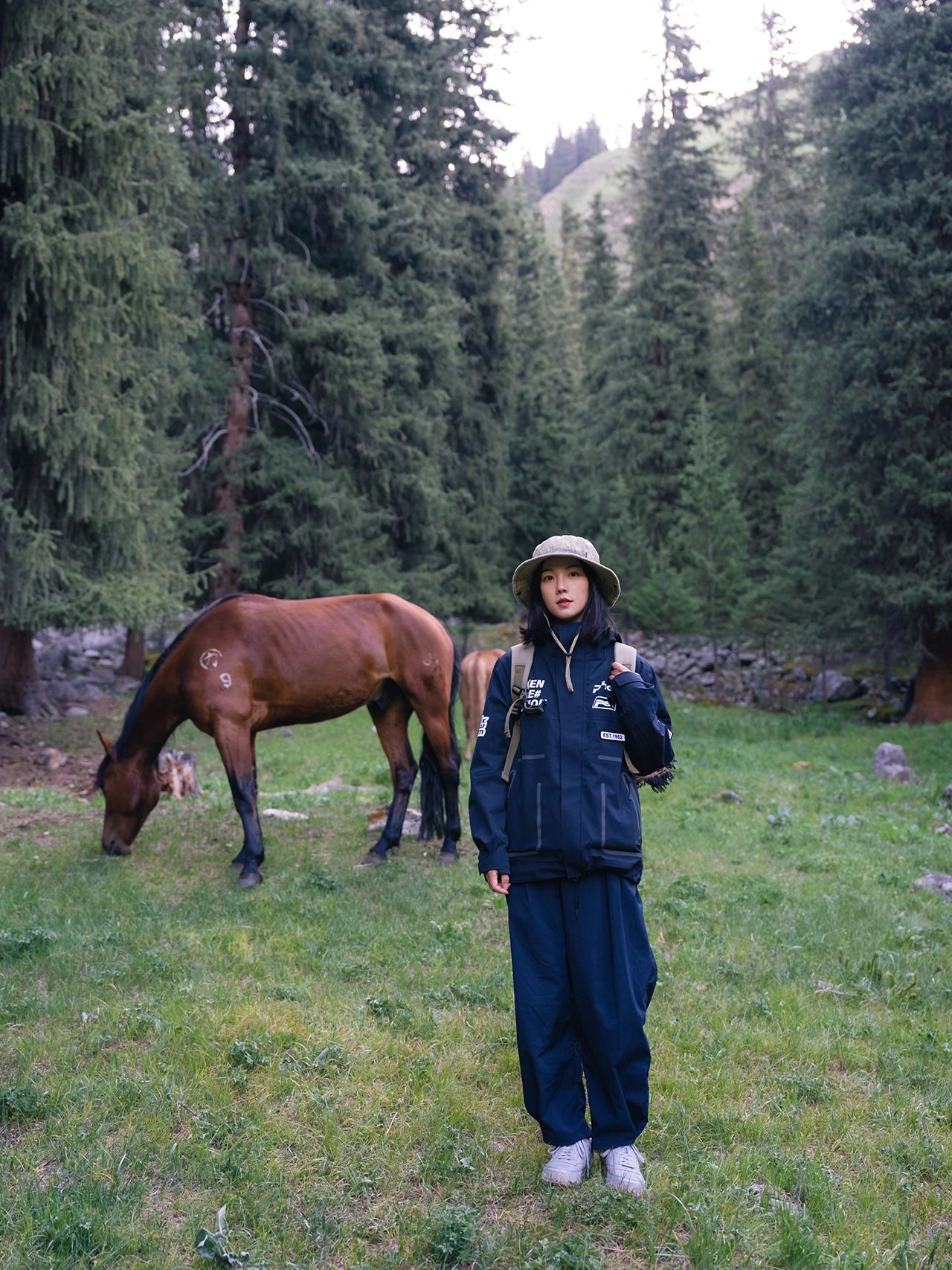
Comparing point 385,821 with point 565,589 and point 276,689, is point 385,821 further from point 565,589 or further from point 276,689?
point 565,589

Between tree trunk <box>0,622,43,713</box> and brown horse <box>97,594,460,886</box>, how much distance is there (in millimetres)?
8753

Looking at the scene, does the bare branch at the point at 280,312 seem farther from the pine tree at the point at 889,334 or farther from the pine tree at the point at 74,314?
the pine tree at the point at 889,334

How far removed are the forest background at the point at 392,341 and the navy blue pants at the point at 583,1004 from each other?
434 inches

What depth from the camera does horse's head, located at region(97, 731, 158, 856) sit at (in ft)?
27.0

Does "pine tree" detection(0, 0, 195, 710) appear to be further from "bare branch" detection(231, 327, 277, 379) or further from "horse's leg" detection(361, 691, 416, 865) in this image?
"horse's leg" detection(361, 691, 416, 865)

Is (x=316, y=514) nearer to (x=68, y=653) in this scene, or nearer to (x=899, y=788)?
(x=68, y=653)

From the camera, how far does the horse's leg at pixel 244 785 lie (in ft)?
25.7

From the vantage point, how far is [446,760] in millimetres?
8789

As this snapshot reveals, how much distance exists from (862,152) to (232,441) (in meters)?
13.8

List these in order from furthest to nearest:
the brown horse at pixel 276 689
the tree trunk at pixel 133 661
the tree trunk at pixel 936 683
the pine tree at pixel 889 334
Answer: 1. the tree trunk at pixel 133 661
2. the tree trunk at pixel 936 683
3. the pine tree at pixel 889 334
4. the brown horse at pixel 276 689

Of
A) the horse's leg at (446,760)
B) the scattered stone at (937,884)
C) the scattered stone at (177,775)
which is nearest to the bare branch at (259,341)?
the scattered stone at (177,775)

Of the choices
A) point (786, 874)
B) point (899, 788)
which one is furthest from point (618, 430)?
point (786, 874)

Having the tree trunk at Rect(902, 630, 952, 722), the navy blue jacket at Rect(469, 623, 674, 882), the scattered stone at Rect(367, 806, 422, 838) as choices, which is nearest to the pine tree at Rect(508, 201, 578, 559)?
the tree trunk at Rect(902, 630, 952, 722)

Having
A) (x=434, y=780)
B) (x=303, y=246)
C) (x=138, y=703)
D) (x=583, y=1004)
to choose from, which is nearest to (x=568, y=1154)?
(x=583, y=1004)
